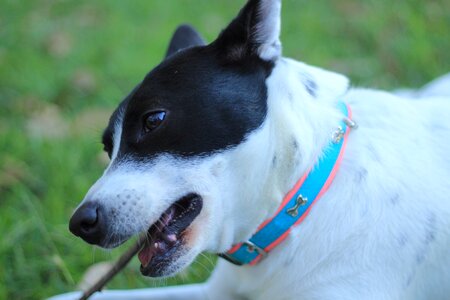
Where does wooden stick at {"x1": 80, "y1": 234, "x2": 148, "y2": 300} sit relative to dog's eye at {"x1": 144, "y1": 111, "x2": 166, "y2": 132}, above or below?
below

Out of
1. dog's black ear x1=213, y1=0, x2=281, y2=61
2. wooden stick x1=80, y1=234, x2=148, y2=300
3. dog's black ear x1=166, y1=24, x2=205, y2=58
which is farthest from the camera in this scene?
dog's black ear x1=166, y1=24, x2=205, y2=58

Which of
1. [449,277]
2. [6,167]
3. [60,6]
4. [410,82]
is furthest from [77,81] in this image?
[449,277]

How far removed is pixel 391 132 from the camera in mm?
2277

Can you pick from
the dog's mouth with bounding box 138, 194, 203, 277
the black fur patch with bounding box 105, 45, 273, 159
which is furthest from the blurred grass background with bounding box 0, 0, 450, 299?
the black fur patch with bounding box 105, 45, 273, 159

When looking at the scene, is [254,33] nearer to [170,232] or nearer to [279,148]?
[279,148]

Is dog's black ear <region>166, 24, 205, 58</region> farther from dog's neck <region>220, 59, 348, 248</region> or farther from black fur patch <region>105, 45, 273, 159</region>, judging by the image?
dog's neck <region>220, 59, 348, 248</region>

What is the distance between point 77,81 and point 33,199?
136cm

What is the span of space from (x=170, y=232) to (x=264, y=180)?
354mm

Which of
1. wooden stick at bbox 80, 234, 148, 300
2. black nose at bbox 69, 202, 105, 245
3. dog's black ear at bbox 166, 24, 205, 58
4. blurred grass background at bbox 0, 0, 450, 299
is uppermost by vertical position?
dog's black ear at bbox 166, 24, 205, 58

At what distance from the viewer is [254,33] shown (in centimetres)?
215

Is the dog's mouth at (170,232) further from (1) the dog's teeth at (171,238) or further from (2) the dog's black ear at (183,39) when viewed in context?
(2) the dog's black ear at (183,39)

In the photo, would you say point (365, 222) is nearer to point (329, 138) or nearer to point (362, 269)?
point (362, 269)

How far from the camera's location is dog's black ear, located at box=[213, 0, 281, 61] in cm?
210

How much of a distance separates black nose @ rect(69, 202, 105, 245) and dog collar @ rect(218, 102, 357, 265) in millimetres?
491
